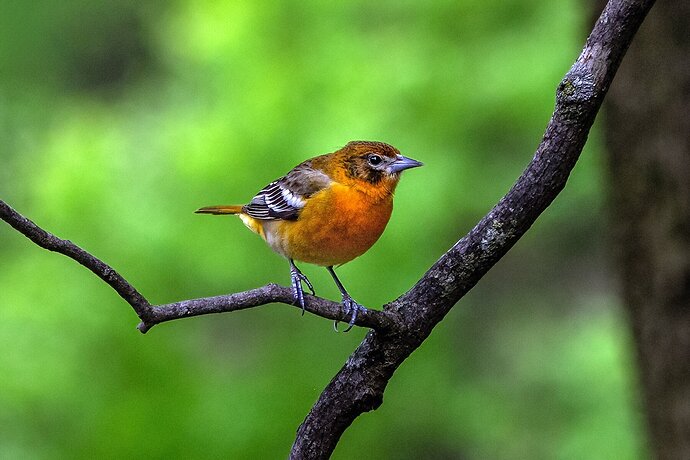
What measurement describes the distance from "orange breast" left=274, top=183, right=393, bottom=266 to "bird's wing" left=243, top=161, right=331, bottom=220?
0.30 feet

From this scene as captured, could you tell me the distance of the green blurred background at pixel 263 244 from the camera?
5.80 meters

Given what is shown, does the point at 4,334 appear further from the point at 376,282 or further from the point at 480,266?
the point at 480,266

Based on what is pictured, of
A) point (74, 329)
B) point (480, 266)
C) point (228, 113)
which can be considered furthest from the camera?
point (228, 113)

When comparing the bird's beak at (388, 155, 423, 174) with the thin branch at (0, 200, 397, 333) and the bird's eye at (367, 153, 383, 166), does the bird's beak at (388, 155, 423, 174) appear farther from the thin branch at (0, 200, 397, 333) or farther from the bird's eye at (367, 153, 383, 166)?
the thin branch at (0, 200, 397, 333)

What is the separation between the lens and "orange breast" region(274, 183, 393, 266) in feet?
12.6

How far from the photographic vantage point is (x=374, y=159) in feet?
13.7

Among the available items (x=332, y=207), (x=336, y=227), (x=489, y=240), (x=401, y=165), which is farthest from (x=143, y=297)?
(x=401, y=165)

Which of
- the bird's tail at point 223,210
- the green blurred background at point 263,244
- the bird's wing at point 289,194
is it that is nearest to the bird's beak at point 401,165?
the bird's wing at point 289,194

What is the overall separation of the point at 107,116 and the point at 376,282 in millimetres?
2770

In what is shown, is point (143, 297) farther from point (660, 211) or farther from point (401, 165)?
point (660, 211)

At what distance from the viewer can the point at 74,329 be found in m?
5.90

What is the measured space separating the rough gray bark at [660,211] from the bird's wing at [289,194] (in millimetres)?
1879

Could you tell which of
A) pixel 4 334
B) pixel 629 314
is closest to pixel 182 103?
pixel 4 334

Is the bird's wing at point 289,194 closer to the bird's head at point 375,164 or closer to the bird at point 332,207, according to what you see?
the bird at point 332,207
